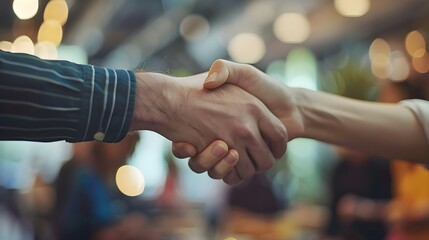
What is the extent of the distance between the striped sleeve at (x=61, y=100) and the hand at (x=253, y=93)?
22cm

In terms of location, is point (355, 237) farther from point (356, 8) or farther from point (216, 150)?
point (356, 8)

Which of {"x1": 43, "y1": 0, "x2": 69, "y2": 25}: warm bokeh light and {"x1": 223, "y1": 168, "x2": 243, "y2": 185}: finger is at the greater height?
{"x1": 43, "y1": 0, "x2": 69, "y2": 25}: warm bokeh light

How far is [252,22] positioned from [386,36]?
243cm

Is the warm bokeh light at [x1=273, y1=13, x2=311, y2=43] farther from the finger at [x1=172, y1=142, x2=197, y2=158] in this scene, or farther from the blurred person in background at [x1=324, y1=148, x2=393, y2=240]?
the finger at [x1=172, y1=142, x2=197, y2=158]

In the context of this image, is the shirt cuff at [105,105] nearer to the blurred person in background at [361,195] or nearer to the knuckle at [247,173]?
the knuckle at [247,173]

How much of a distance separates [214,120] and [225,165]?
105 mm

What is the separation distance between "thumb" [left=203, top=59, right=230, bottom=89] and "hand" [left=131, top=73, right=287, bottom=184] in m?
0.03

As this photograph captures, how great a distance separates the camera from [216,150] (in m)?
1.79

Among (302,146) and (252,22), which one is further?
(252,22)

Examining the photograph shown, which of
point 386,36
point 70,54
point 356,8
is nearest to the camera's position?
point 356,8

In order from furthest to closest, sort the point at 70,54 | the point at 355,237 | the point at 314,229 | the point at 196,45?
1. the point at 196,45
2. the point at 70,54
3. the point at 314,229
4. the point at 355,237

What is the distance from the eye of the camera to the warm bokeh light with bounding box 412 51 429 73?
329 cm

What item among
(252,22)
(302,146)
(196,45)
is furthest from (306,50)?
(196,45)

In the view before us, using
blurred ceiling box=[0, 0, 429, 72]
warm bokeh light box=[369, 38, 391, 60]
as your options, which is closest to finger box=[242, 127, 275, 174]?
blurred ceiling box=[0, 0, 429, 72]
